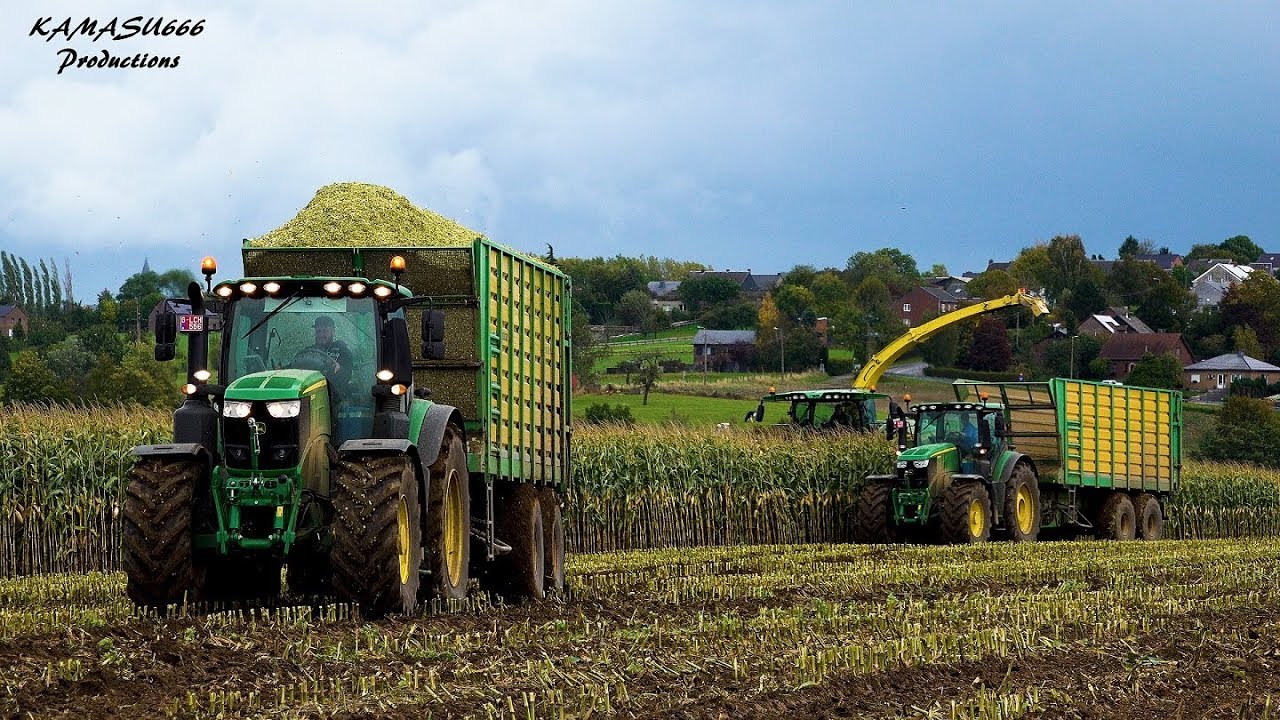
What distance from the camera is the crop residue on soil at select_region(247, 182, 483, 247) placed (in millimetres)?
14320

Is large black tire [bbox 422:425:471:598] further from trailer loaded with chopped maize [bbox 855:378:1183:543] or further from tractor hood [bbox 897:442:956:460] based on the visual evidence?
tractor hood [bbox 897:442:956:460]

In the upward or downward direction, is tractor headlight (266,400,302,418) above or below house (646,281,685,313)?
below

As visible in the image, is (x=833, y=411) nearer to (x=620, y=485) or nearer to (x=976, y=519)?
(x=620, y=485)

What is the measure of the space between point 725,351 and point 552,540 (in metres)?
92.0

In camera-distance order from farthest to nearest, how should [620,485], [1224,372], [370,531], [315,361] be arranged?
[1224,372], [620,485], [315,361], [370,531]

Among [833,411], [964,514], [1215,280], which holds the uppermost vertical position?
[1215,280]

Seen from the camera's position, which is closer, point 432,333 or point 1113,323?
point 432,333

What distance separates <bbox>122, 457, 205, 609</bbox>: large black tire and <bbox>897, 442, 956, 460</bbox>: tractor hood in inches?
636

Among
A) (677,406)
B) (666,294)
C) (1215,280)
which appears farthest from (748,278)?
(677,406)

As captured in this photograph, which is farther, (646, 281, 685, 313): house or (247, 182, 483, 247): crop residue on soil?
(646, 281, 685, 313): house

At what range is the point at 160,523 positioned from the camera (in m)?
10.6

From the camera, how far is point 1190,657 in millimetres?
9727

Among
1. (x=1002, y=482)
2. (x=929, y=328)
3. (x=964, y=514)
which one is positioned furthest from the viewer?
(x=929, y=328)

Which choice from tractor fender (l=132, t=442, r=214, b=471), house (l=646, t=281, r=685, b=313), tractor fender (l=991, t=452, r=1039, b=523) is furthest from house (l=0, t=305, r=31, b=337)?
tractor fender (l=132, t=442, r=214, b=471)
